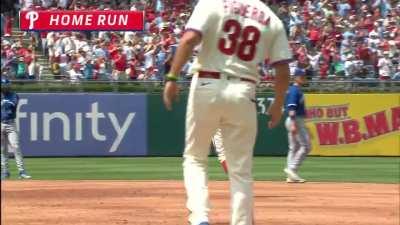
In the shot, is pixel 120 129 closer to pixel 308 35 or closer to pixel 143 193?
pixel 308 35

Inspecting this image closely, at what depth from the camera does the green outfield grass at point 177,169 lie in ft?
57.3

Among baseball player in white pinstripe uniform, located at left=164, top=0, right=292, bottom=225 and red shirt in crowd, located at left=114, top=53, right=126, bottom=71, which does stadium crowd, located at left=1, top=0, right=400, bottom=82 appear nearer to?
red shirt in crowd, located at left=114, top=53, right=126, bottom=71

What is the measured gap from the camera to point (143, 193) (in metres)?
13.6

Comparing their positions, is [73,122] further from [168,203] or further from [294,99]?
[168,203]

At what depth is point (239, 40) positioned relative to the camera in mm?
6934

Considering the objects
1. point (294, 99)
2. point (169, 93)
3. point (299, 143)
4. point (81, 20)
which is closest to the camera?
point (169, 93)

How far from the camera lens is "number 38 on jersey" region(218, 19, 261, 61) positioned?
691 centimetres

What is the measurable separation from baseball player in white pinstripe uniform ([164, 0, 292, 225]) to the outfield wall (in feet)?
51.1

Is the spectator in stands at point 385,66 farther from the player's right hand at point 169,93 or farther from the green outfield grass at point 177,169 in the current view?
the player's right hand at point 169,93

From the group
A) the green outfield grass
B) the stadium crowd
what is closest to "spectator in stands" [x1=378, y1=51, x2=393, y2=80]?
the stadium crowd

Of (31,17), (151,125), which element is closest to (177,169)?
(151,125)

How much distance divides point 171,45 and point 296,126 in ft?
31.5

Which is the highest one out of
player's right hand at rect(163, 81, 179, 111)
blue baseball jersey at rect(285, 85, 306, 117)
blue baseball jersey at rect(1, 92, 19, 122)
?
player's right hand at rect(163, 81, 179, 111)

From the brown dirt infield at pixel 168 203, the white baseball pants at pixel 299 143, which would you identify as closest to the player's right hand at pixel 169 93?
the brown dirt infield at pixel 168 203
